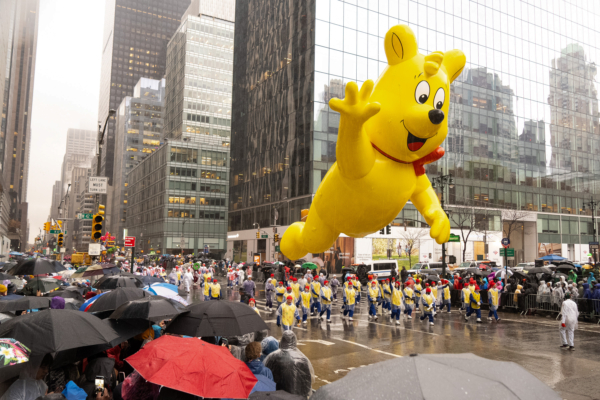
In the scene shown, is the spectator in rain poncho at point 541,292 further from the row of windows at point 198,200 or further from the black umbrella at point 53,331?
the row of windows at point 198,200

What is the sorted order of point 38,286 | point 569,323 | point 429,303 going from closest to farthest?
point 38,286 < point 569,323 < point 429,303

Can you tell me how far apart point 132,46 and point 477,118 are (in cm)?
18338

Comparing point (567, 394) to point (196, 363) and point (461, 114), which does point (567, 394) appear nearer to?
point (196, 363)

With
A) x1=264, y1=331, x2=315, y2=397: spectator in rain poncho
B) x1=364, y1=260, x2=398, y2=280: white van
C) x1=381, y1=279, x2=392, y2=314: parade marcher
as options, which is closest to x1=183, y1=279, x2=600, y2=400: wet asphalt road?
x1=381, y1=279, x2=392, y2=314: parade marcher

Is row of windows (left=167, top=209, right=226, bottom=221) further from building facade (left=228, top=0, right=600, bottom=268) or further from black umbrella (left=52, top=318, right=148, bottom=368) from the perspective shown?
black umbrella (left=52, top=318, right=148, bottom=368)

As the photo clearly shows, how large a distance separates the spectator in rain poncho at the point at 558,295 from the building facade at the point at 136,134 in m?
125

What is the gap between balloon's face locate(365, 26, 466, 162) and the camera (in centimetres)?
369

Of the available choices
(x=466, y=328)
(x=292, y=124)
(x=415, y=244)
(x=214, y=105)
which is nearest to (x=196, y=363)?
(x=466, y=328)

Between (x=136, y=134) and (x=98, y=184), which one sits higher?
(x=136, y=134)

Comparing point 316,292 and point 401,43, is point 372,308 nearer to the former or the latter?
point 316,292

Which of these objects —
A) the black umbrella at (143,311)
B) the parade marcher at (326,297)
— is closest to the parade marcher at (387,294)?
A: the parade marcher at (326,297)

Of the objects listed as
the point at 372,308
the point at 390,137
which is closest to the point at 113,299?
the point at 390,137

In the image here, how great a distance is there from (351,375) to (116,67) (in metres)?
208

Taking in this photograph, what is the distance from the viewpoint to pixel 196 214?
81812 mm
